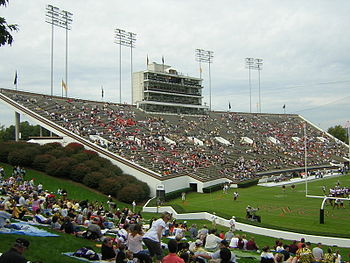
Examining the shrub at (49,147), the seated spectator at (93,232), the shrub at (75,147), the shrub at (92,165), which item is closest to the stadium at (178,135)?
the shrub at (75,147)

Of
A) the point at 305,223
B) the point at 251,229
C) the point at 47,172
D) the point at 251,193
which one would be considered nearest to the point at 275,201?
the point at 251,193

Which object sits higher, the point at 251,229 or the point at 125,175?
the point at 125,175

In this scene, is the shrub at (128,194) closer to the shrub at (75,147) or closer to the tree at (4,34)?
the shrub at (75,147)

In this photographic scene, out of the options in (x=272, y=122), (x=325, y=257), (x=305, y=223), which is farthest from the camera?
(x=272, y=122)

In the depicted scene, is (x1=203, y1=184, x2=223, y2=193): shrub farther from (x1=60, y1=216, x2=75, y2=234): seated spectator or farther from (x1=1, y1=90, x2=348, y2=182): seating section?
(x1=60, y1=216, x2=75, y2=234): seated spectator

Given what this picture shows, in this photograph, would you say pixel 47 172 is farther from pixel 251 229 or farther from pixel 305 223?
pixel 305 223

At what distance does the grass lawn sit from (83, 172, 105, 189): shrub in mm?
8761

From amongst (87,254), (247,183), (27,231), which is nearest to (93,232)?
(27,231)

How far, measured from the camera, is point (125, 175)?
43.6 m

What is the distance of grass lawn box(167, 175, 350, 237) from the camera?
28850mm

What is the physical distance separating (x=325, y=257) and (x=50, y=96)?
52290 millimetres

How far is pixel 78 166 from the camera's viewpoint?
1638 inches

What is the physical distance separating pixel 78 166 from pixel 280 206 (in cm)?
2179

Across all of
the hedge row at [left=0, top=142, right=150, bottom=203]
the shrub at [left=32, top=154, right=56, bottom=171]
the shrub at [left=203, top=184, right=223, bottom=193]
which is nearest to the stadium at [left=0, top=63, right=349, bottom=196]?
the shrub at [left=203, top=184, right=223, bottom=193]
